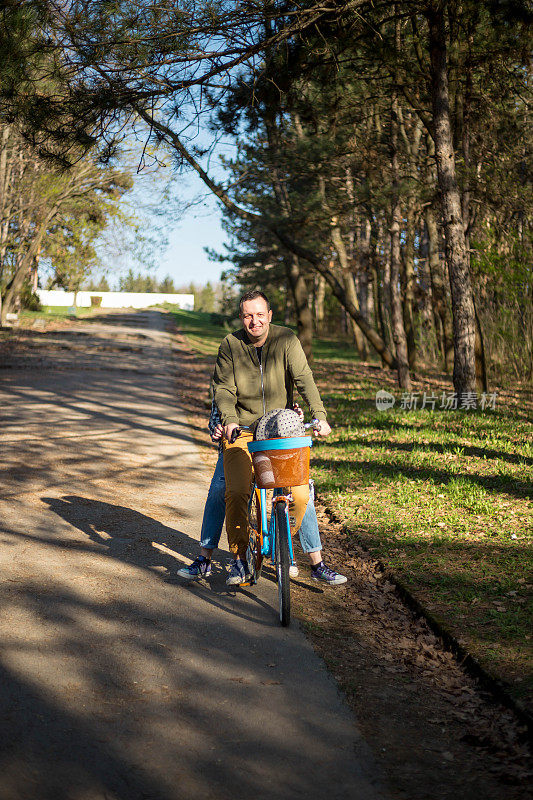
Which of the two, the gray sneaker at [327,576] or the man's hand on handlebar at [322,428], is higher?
the man's hand on handlebar at [322,428]

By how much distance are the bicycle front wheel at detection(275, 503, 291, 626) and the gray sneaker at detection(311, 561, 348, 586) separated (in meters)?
0.85

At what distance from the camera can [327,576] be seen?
5621 mm

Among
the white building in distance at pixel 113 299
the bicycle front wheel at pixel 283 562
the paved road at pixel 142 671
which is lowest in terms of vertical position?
the paved road at pixel 142 671

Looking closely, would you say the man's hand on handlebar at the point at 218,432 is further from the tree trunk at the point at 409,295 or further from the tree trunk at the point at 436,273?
the tree trunk at the point at 409,295

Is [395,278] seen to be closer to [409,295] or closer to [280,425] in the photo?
[409,295]

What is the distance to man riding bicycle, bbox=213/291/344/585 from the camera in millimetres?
5117

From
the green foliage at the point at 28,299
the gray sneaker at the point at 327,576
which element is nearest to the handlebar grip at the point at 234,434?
the gray sneaker at the point at 327,576

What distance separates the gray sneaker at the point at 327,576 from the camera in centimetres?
561

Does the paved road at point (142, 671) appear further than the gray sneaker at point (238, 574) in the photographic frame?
No

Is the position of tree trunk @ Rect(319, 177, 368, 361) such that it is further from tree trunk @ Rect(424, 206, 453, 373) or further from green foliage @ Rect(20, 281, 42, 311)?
green foliage @ Rect(20, 281, 42, 311)

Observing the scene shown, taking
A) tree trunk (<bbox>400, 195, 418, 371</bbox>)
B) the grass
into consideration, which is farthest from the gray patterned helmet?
tree trunk (<bbox>400, 195, 418, 371</bbox>)

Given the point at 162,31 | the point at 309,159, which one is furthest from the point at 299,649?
the point at 309,159

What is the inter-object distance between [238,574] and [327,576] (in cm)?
66

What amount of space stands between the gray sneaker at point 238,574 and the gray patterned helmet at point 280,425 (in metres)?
1.07
